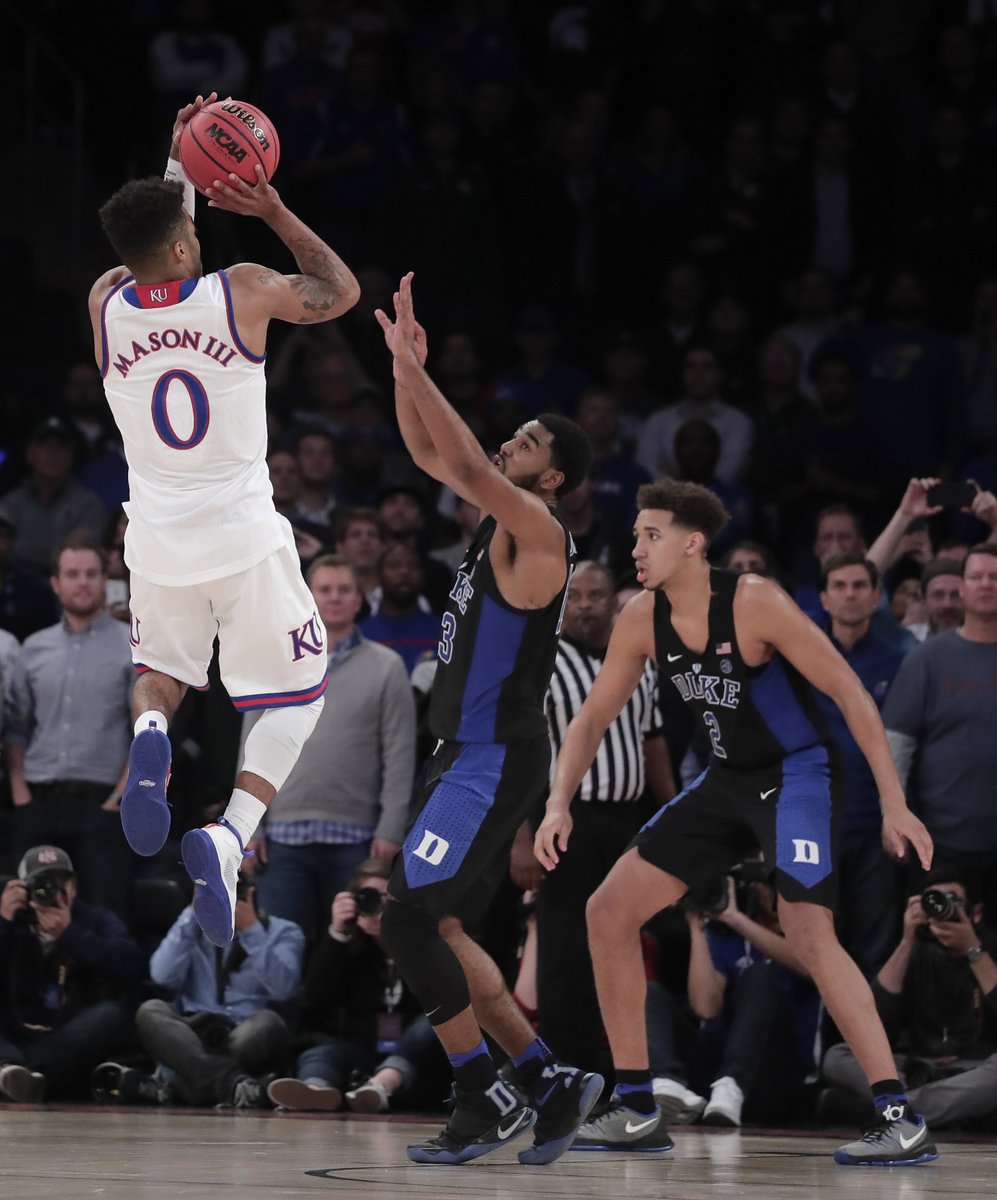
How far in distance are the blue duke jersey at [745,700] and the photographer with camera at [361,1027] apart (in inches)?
86.6

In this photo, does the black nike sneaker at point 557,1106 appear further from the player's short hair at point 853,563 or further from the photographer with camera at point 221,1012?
the player's short hair at point 853,563

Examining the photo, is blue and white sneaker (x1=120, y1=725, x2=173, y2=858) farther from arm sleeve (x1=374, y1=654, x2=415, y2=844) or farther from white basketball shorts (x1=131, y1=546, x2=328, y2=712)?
arm sleeve (x1=374, y1=654, x2=415, y2=844)

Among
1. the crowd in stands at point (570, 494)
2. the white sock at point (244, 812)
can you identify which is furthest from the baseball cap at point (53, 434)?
the white sock at point (244, 812)

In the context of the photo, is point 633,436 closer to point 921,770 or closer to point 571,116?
point 571,116

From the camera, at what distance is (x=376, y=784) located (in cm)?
962

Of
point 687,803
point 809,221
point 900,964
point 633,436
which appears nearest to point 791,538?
point 633,436

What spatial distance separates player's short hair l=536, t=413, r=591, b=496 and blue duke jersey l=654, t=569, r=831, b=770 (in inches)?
33.5

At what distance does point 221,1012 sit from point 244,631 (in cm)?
345

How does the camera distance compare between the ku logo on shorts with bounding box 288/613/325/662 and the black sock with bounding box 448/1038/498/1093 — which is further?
the black sock with bounding box 448/1038/498/1093

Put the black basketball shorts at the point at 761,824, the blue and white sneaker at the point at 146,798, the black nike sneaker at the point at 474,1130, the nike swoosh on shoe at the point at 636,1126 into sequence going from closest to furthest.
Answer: the blue and white sneaker at the point at 146,798
the black nike sneaker at the point at 474,1130
the black basketball shorts at the point at 761,824
the nike swoosh on shoe at the point at 636,1126

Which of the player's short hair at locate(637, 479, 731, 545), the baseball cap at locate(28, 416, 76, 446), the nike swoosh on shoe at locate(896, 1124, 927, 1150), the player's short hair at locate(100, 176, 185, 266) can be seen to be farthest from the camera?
the baseball cap at locate(28, 416, 76, 446)

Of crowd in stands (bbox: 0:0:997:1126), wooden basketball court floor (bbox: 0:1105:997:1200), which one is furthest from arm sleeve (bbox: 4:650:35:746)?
wooden basketball court floor (bbox: 0:1105:997:1200)

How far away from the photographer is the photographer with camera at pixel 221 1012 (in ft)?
29.1

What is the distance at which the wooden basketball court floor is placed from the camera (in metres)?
5.49
